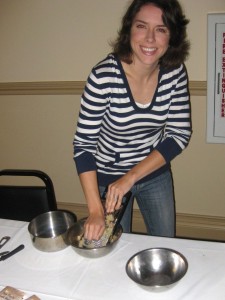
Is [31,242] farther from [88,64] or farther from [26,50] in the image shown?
[26,50]

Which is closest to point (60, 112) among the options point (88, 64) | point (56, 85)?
point (56, 85)

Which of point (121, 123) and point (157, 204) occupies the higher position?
point (121, 123)

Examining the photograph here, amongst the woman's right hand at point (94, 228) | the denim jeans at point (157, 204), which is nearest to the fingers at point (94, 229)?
the woman's right hand at point (94, 228)

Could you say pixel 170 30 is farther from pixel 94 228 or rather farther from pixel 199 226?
pixel 199 226

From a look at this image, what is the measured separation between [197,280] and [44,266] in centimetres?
46

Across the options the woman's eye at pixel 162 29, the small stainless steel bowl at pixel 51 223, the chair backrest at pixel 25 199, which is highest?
the woman's eye at pixel 162 29

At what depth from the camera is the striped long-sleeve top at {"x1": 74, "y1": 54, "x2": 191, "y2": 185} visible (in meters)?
1.29

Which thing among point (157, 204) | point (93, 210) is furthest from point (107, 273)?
point (157, 204)

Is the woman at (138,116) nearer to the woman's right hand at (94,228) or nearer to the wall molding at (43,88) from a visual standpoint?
the woman's right hand at (94,228)

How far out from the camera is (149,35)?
125cm

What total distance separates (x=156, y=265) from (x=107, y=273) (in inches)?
6.0

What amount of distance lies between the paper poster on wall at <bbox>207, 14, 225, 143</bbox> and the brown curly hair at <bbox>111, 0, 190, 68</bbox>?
527 mm

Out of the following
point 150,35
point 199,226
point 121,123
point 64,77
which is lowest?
point 199,226

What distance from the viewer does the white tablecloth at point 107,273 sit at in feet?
3.13
